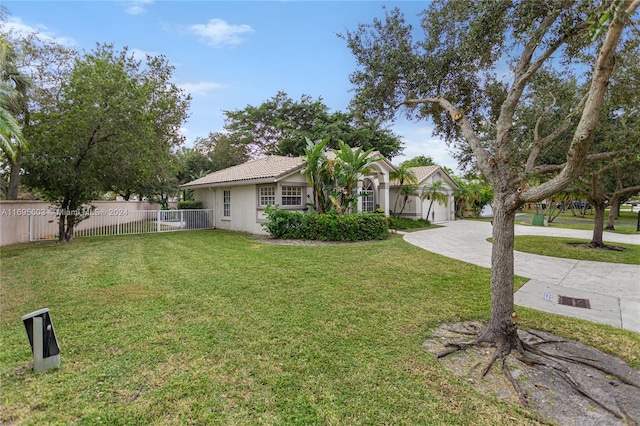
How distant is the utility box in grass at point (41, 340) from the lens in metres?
3.37

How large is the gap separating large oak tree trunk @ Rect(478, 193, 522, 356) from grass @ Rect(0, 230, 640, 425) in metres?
0.96

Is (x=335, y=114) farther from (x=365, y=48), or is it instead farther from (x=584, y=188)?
(x=365, y=48)

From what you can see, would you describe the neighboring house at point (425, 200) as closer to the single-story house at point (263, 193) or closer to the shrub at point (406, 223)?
the shrub at point (406, 223)

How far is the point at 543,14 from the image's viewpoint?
A: 420cm

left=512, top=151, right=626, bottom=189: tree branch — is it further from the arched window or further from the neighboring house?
the neighboring house

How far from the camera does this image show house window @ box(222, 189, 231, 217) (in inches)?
732

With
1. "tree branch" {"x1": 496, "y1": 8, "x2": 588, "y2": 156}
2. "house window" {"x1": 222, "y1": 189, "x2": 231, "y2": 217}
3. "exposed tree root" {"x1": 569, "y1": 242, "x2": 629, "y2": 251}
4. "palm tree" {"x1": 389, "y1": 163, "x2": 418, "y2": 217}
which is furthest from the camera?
"palm tree" {"x1": 389, "y1": 163, "x2": 418, "y2": 217}

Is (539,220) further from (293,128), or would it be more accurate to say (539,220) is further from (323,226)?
(293,128)

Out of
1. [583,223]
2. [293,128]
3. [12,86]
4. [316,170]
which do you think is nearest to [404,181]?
[316,170]

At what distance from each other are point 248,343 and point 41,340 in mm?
2202

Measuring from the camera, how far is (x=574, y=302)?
19.9ft

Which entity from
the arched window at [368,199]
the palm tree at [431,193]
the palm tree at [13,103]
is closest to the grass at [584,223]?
the palm tree at [431,193]

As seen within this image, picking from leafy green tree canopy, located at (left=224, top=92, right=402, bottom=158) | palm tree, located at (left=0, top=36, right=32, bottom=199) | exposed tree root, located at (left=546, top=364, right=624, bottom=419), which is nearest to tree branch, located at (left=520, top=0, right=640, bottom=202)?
exposed tree root, located at (left=546, top=364, right=624, bottom=419)

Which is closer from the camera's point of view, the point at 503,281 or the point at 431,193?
the point at 503,281
